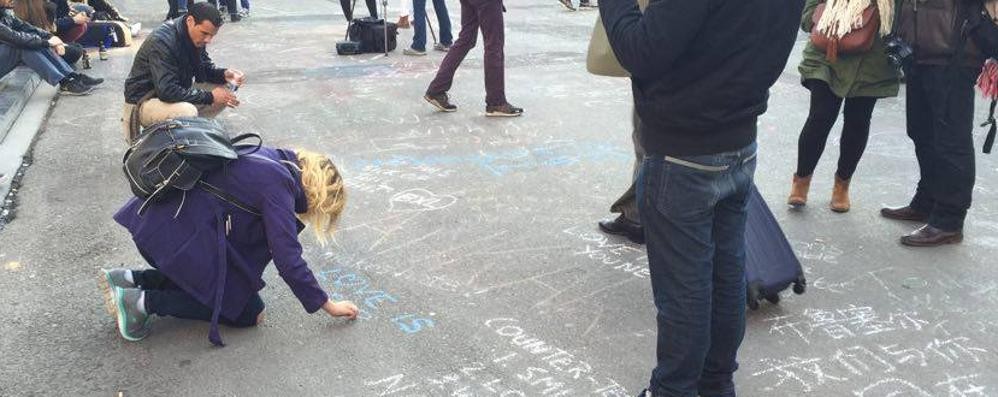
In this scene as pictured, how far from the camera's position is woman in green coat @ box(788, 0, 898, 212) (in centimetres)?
396

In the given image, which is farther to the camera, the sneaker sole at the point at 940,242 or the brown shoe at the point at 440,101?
the brown shoe at the point at 440,101

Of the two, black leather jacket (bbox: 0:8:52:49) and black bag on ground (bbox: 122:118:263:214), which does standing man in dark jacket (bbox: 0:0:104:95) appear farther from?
black bag on ground (bbox: 122:118:263:214)

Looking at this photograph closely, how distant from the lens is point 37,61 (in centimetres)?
676

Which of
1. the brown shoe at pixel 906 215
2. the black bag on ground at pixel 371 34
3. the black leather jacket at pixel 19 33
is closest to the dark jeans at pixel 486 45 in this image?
the black bag on ground at pixel 371 34

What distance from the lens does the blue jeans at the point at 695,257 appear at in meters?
2.22

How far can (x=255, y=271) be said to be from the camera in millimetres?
3027

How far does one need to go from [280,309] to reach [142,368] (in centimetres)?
59

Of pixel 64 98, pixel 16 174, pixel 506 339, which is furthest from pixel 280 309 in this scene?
pixel 64 98

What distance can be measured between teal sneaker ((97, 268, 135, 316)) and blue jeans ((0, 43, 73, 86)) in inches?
177

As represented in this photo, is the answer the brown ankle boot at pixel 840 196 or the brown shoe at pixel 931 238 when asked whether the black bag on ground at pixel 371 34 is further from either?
the brown shoe at pixel 931 238

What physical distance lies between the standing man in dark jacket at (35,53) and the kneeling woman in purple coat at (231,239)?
453cm

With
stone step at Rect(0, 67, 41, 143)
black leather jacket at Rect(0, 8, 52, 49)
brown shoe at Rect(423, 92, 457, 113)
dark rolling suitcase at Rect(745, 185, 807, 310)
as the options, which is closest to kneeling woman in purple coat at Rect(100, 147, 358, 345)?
dark rolling suitcase at Rect(745, 185, 807, 310)

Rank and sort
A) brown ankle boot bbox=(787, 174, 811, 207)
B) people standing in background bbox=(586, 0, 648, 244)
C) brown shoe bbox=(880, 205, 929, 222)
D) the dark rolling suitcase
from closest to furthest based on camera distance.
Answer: the dark rolling suitcase
people standing in background bbox=(586, 0, 648, 244)
brown shoe bbox=(880, 205, 929, 222)
brown ankle boot bbox=(787, 174, 811, 207)

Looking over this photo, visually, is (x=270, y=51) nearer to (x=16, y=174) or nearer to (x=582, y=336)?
(x=16, y=174)
